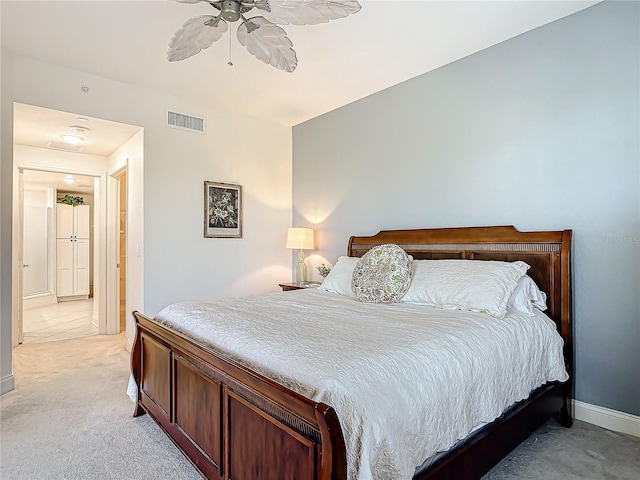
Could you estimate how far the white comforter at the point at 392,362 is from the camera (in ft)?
3.90

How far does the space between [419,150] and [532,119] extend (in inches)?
37.5

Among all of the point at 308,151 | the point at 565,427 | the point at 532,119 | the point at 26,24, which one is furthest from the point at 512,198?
the point at 26,24

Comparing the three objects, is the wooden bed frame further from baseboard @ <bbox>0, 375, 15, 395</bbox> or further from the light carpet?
baseboard @ <bbox>0, 375, 15, 395</bbox>

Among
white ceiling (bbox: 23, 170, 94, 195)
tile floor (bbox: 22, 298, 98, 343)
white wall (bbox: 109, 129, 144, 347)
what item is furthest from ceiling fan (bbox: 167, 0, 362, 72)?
white ceiling (bbox: 23, 170, 94, 195)

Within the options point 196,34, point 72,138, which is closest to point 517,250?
point 196,34

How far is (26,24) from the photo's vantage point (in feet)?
8.58

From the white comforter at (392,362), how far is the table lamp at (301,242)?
1892mm

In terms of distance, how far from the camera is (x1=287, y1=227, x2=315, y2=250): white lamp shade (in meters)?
4.30

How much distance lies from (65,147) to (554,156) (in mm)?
4986

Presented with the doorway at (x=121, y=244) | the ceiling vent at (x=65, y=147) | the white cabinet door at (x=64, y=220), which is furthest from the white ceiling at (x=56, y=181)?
the ceiling vent at (x=65, y=147)

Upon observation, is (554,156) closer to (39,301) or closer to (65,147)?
(65,147)

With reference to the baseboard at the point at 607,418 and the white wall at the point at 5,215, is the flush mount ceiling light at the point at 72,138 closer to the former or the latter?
the white wall at the point at 5,215

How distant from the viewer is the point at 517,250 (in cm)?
265

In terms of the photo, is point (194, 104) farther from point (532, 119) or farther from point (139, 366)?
point (532, 119)
